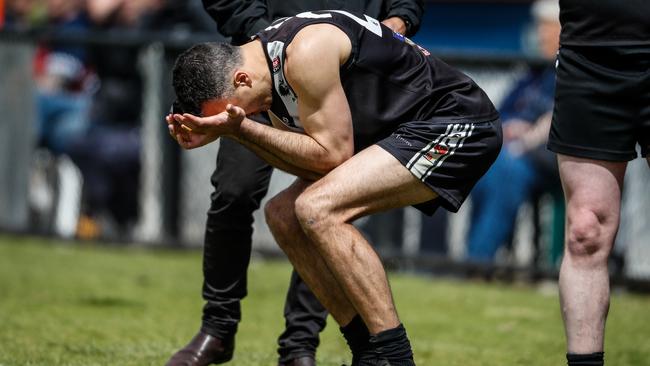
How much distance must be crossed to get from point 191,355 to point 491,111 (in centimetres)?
169

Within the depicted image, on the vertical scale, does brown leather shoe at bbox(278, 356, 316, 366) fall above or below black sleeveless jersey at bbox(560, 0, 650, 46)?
below

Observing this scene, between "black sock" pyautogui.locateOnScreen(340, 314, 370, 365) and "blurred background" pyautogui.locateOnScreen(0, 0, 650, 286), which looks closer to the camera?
"black sock" pyautogui.locateOnScreen(340, 314, 370, 365)

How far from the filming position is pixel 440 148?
4746 millimetres

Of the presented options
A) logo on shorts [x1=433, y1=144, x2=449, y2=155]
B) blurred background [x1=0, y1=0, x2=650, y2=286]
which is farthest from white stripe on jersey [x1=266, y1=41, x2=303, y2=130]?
blurred background [x1=0, y1=0, x2=650, y2=286]

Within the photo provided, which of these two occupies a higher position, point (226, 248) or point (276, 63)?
point (276, 63)

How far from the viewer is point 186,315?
7.45m

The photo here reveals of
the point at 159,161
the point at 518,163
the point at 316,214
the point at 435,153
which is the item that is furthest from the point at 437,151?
the point at 159,161

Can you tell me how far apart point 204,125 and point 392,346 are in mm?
1104

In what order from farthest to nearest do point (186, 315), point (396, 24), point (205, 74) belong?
point (186, 315) → point (396, 24) → point (205, 74)

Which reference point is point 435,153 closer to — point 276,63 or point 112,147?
point 276,63

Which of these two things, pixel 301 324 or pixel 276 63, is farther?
pixel 301 324

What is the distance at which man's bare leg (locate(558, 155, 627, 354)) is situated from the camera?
4629 mm

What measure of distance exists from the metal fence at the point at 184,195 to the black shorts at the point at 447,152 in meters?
4.57

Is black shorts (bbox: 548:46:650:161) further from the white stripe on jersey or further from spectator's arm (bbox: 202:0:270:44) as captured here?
spectator's arm (bbox: 202:0:270:44)
